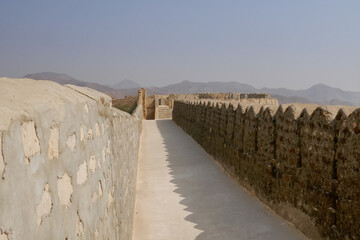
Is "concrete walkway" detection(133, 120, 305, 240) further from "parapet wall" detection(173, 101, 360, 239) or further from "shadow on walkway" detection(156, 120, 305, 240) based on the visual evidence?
"parapet wall" detection(173, 101, 360, 239)

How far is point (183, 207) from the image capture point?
6582 mm

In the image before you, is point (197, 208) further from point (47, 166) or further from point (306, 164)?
point (47, 166)

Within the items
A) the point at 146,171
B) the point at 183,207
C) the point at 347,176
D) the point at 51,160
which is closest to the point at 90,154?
the point at 51,160

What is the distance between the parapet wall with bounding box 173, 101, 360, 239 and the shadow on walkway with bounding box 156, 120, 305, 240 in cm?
28

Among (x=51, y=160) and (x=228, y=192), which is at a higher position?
(x=51, y=160)

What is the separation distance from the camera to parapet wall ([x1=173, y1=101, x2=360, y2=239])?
13.5 feet

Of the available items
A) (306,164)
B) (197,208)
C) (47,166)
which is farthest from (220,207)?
(47,166)

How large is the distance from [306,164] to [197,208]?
2439 mm

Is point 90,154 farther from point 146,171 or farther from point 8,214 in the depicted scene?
point 146,171

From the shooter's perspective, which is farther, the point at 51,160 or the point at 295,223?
the point at 295,223

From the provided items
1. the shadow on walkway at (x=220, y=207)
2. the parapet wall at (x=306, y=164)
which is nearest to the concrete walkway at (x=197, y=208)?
the shadow on walkway at (x=220, y=207)

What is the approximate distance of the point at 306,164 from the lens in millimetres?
5027

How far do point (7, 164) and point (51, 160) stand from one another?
0.43 m

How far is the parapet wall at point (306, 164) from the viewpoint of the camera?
412cm
